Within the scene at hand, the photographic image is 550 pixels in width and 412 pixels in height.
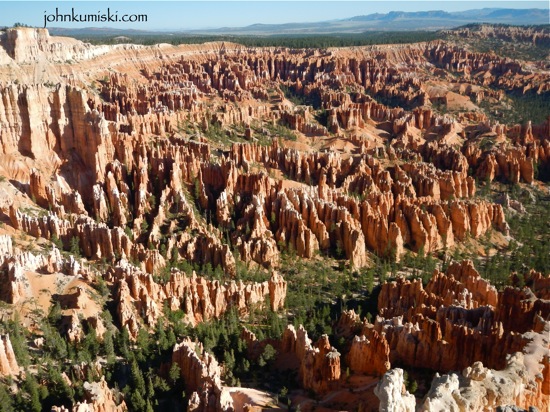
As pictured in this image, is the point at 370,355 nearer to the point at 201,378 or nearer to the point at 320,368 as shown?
the point at 320,368

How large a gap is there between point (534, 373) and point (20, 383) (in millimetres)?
23323

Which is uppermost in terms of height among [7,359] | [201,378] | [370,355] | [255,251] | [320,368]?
[7,359]

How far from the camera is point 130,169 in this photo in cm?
5278

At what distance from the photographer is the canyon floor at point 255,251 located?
25.9m

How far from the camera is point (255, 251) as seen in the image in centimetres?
4494

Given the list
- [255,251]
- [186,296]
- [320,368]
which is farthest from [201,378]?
[255,251]

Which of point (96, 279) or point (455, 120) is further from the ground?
point (455, 120)

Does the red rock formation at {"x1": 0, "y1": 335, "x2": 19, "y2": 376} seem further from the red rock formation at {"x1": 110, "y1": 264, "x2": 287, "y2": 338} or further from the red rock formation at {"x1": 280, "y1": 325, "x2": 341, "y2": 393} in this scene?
the red rock formation at {"x1": 280, "y1": 325, "x2": 341, "y2": 393}

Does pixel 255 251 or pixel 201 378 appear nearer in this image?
pixel 201 378

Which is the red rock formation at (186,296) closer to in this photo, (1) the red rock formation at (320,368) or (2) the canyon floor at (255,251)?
(2) the canyon floor at (255,251)

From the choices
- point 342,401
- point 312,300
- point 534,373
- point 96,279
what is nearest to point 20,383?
point 96,279

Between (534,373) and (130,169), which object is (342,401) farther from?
(130,169)

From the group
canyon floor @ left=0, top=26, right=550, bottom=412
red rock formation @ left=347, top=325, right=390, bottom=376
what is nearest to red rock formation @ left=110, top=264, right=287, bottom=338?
canyon floor @ left=0, top=26, right=550, bottom=412

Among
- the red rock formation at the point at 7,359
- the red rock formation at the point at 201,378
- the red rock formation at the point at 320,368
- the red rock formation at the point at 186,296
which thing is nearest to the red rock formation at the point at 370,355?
the red rock formation at the point at 320,368
